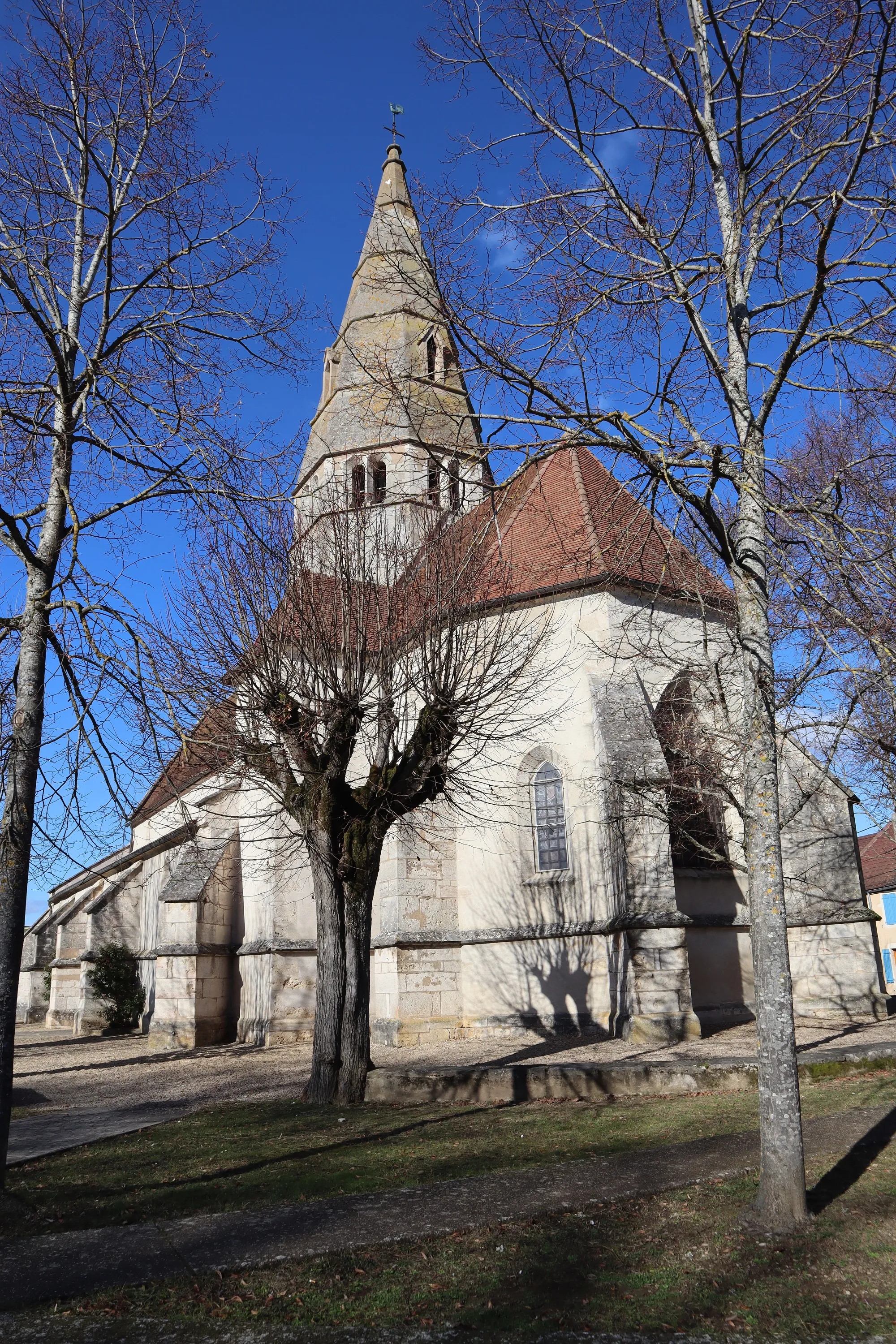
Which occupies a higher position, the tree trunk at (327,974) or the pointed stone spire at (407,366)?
the pointed stone spire at (407,366)

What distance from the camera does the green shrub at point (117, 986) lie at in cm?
2167

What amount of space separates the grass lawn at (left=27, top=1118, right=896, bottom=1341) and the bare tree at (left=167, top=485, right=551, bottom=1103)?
5.33 metres

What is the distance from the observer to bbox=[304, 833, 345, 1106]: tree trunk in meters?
9.62

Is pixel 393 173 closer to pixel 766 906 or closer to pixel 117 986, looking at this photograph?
pixel 117 986

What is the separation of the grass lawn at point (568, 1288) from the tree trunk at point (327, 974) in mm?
5130

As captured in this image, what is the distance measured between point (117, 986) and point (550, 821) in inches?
477

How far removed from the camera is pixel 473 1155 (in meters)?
6.74

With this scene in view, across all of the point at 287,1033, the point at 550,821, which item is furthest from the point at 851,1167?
the point at 287,1033

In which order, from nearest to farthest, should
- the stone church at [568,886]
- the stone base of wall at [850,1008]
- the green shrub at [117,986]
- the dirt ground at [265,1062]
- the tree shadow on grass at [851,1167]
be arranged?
the tree shadow on grass at [851,1167], the dirt ground at [265,1062], the stone church at [568,886], the stone base of wall at [850,1008], the green shrub at [117,986]

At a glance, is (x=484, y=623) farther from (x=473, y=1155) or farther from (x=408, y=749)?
(x=473, y=1155)

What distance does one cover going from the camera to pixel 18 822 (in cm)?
614

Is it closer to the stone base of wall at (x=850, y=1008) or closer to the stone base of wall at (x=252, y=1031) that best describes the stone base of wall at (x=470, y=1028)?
the stone base of wall at (x=252, y=1031)

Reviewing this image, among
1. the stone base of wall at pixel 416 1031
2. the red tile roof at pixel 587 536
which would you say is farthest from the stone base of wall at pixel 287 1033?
the red tile roof at pixel 587 536

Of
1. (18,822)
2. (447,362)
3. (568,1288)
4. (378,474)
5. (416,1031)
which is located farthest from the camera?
(378,474)
